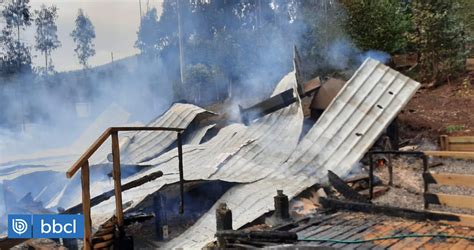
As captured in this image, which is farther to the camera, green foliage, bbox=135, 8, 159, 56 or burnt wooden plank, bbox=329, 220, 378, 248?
green foliage, bbox=135, 8, 159, 56

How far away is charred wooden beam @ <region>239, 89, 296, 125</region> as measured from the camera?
10281 millimetres

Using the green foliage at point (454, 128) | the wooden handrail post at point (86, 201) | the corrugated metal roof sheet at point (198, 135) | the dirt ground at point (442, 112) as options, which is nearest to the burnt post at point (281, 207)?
the wooden handrail post at point (86, 201)

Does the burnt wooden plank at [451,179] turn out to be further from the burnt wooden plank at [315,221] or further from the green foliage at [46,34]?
the green foliage at [46,34]

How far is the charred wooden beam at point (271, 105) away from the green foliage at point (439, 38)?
786cm

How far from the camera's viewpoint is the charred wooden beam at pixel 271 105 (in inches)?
405

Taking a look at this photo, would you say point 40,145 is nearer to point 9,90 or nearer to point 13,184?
point 9,90

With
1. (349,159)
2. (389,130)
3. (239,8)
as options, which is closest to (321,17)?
(239,8)

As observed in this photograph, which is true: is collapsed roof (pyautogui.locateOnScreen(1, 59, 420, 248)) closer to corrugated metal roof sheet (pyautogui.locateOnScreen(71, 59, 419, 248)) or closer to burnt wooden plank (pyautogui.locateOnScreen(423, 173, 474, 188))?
corrugated metal roof sheet (pyautogui.locateOnScreen(71, 59, 419, 248))

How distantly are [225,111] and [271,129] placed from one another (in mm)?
2152

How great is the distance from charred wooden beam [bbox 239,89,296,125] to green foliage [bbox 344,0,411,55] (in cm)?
671

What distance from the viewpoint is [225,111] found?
11.8m

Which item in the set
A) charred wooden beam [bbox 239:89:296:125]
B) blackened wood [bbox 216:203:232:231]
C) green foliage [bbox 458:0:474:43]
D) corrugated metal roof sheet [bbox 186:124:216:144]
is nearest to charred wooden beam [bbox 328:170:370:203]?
blackened wood [bbox 216:203:232:231]

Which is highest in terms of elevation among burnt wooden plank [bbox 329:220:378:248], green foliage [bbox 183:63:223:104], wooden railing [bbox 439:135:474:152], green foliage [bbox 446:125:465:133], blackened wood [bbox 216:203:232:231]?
green foliage [bbox 183:63:223:104]

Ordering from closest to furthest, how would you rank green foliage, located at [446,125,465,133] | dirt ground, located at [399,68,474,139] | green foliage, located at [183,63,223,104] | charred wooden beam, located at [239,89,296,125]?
charred wooden beam, located at [239,89,296,125]
green foliage, located at [446,125,465,133]
dirt ground, located at [399,68,474,139]
green foliage, located at [183,63,223,104]
